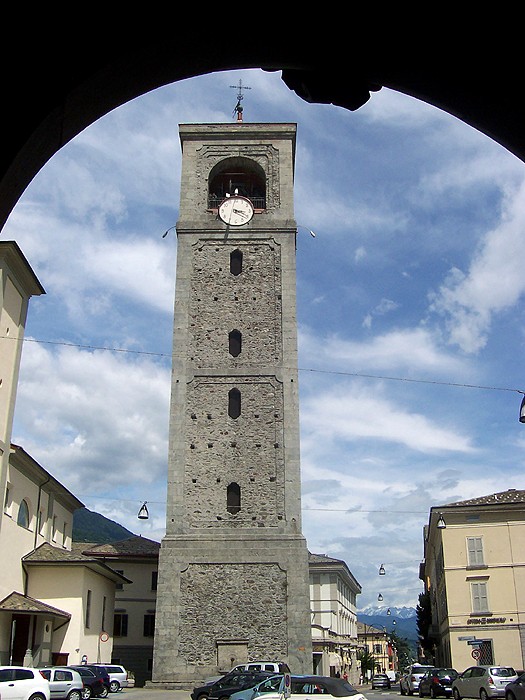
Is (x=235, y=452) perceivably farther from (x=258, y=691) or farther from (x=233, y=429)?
(x=258, y=691)

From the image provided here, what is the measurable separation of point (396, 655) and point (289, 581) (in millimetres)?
90300

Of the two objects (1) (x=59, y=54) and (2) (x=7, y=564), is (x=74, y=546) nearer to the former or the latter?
(2) (x=7, y=564)

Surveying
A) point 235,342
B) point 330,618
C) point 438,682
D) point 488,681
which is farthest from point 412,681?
point 330,618

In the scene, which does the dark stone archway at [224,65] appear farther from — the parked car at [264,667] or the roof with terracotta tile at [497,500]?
the roof with terracotta tile at [497,500]

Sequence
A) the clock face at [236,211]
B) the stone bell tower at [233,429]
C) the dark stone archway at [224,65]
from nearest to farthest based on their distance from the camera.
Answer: the dark stone archway at [224,65], the stone bell tower at [233,429], the clock face at [236,211]

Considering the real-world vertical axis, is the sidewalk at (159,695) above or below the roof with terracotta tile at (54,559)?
below

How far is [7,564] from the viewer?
30.0 m

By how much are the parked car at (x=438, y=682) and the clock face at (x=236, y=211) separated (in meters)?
21.4

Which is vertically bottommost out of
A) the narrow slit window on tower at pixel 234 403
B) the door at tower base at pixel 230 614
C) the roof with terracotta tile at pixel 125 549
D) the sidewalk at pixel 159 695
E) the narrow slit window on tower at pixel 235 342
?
the sidewalk at pixel 159 695

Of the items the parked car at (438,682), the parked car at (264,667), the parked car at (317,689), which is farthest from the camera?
the parked car at (438,682)

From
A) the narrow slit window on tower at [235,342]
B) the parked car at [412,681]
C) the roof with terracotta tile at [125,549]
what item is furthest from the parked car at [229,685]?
the roof with terracotta tile at [125,549]

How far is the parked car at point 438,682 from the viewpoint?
94.4 ft

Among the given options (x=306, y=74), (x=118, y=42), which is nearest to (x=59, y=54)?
(x=118, y=42)

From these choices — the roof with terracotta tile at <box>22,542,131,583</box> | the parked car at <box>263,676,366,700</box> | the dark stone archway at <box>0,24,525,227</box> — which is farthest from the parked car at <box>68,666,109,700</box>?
the dark stone archway at <box>0,24,525,227</box>
